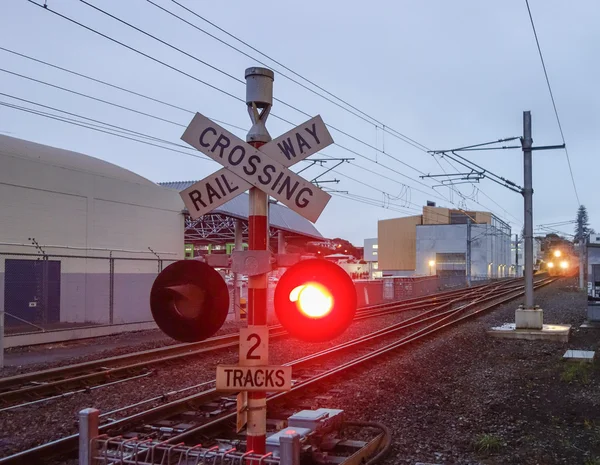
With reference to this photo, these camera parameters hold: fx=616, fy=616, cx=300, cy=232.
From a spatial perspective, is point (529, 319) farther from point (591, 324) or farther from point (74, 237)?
point (74, 237)

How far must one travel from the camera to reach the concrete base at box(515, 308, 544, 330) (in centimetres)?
1838

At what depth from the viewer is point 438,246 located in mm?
80875

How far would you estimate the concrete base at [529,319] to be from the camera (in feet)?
60.3

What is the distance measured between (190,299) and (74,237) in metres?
20.8

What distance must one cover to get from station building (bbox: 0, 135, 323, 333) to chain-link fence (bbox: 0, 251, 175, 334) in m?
0.03

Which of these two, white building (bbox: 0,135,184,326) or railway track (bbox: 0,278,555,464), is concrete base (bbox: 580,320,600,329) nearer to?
railway track (bbox: 0,278,555,464)

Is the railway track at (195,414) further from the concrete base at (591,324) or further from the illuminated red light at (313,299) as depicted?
the concrete base at (591,324)

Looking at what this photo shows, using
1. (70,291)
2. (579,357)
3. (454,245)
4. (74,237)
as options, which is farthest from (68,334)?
(454,245)

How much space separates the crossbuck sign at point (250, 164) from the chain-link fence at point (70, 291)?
16752 mm

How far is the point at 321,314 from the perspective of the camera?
11.5 feet

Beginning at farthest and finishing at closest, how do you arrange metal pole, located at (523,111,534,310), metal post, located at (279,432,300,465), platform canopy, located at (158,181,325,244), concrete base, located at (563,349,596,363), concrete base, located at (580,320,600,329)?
platform canopy, located at (158,181,325,244) → concrete base, located at (580,320,600,329) → metal pole, located at (523,111,534,310) → concrete base, located at (563,349,596,363) → metal post, located at (279,432,300,465)

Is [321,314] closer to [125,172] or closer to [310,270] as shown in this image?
[310,270]

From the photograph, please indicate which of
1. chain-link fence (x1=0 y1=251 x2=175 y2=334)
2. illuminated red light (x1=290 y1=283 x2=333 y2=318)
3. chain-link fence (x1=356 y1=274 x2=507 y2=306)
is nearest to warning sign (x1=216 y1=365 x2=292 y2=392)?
illuminated red light (x1=290 y1=283 x2=333 y2=318)

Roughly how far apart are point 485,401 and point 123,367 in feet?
23.0
